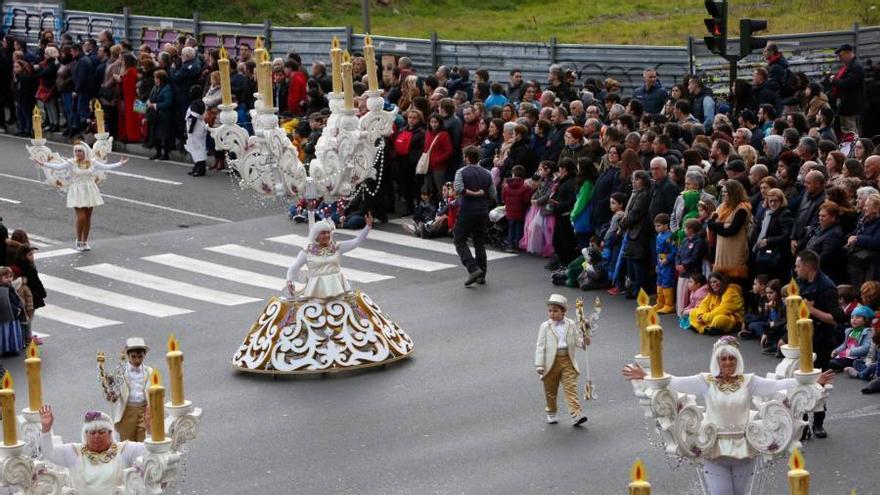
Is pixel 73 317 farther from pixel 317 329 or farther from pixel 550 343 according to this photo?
pixel 550 343

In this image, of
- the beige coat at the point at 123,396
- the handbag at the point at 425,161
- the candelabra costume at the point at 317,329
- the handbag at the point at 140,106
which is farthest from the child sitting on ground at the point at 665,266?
the handbag at the point at 140,106

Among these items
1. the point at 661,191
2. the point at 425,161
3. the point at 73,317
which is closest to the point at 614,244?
the point at 661,191

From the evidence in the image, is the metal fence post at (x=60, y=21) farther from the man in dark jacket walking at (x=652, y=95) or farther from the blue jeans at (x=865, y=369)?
the blue jeans at (x=865, y=369)

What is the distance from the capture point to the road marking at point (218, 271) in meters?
24.3

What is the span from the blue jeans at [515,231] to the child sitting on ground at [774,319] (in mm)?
6088

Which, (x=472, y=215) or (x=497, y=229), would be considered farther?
(x=497, y=229)

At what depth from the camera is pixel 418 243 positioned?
26312 millimetres

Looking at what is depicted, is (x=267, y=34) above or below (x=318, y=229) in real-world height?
above

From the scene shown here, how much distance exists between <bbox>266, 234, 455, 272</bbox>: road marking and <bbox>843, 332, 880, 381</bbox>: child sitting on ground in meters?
7.62

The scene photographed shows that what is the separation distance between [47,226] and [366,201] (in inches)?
204

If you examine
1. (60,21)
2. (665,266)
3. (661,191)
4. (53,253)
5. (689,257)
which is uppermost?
(60,21)

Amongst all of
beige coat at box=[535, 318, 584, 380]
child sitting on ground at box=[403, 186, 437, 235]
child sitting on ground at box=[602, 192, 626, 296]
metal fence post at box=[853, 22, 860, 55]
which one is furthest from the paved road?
metal fence post at box=[853, 22, 860, 55]

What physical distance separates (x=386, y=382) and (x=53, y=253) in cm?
890

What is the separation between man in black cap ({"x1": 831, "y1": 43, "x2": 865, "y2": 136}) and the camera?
27.0 m
